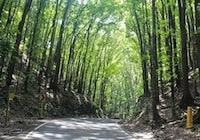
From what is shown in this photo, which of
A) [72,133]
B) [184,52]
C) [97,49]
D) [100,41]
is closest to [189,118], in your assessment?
[184,52]

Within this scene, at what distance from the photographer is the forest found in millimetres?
22594

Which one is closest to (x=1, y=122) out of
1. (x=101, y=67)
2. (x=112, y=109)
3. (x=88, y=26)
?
(x=88, y=26)

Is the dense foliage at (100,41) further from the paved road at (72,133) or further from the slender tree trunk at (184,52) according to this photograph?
the paved road at (72,133)

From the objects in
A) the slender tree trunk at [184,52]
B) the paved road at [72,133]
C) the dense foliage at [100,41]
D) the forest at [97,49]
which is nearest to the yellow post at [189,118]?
the forest at [97,49]

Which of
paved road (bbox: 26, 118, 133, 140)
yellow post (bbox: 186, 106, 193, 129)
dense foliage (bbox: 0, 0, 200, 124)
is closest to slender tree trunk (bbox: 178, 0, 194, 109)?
dense foliage (bbox: 0, 0, 200, 124)

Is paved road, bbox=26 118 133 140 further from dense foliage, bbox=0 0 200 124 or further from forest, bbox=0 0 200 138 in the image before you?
dense foliage, bbox=0 0 200 124

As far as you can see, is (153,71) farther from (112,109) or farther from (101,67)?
(112,109)

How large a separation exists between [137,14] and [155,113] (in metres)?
17.6

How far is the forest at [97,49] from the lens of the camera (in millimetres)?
22594

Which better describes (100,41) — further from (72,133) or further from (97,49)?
(72,133)

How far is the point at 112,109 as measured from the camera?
327 ft

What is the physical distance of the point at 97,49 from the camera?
6228 cm

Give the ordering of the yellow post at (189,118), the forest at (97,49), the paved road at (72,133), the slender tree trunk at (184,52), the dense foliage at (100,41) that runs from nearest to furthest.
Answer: the paved road at (72,133) < the yellow post at (189,118) < the slender tree trunk at (184,52) < the forest at (97,49) < the dense foliage at (100,41)

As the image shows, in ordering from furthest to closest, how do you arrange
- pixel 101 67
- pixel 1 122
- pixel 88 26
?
pixel 101 67 → pixel 88 26 → pixel 1 122
